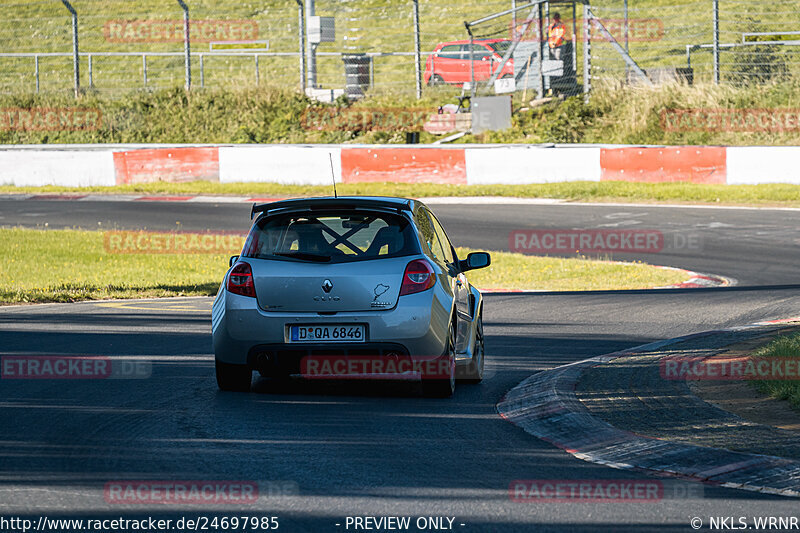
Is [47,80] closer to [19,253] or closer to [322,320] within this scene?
[19,253]

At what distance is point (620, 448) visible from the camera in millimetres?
6750

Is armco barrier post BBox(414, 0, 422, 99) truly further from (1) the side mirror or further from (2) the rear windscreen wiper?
(2) the rear windscreen wiper

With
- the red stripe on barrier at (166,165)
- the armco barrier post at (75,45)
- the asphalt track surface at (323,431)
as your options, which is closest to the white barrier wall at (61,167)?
the red stripe on barrier at (166,165)

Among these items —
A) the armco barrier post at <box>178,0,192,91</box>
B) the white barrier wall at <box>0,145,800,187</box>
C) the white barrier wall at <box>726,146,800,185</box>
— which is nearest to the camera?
the white barrier wall at <box>726,146,800,185</box>

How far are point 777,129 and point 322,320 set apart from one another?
84.7 ft

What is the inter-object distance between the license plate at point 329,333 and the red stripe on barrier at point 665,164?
21.3m

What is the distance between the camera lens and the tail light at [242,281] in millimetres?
8422

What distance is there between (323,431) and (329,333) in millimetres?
1081

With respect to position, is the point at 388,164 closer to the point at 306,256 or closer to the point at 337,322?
the point at 306,256

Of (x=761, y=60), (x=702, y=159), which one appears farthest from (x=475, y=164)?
(x=761, y=60)

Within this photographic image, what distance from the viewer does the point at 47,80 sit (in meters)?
40.0

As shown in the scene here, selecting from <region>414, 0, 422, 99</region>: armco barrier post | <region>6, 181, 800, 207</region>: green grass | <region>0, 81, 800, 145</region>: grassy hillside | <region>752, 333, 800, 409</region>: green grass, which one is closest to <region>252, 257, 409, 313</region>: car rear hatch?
<region>752, 333, 800, 409</region>: green grass

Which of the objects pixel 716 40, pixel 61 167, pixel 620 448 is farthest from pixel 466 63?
pixel 620 448

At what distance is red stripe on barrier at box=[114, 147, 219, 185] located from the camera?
3272cm
